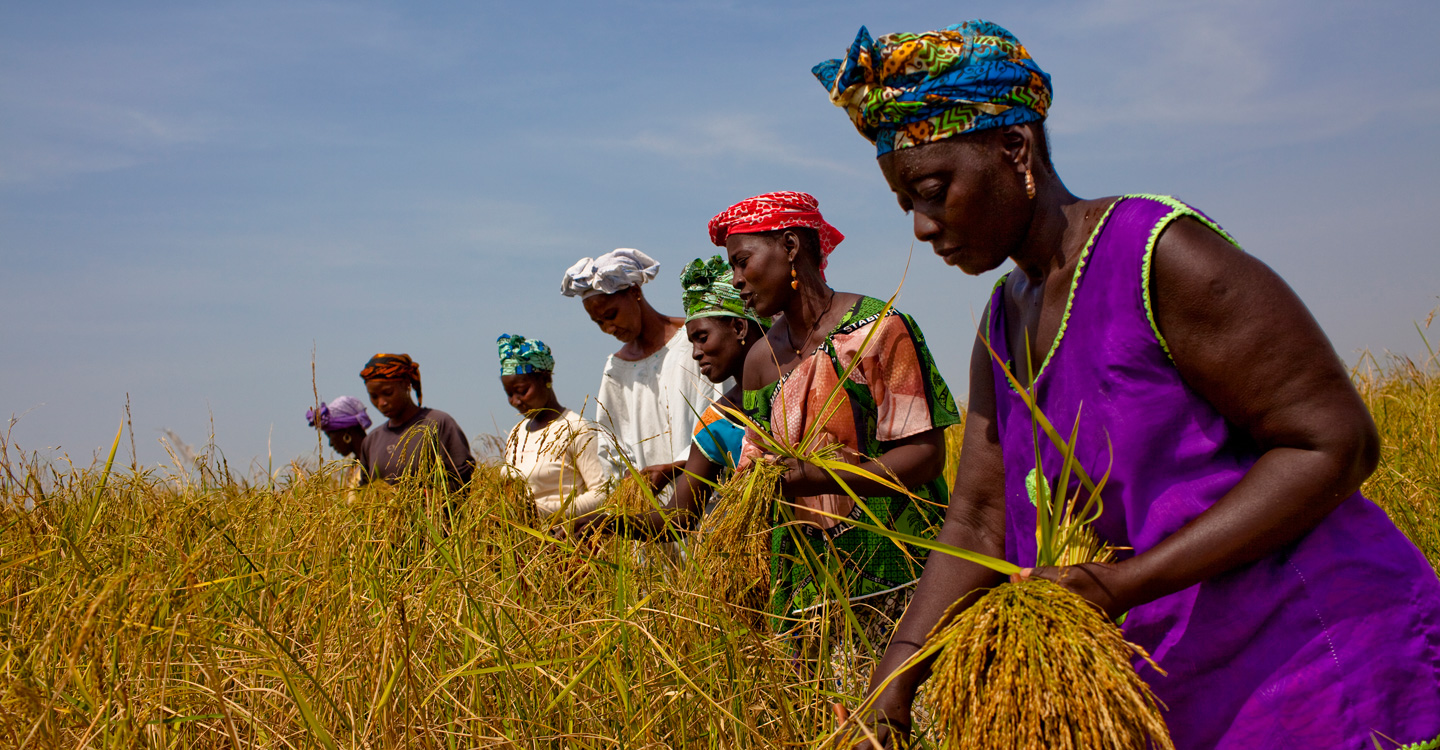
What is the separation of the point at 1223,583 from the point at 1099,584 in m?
0.20

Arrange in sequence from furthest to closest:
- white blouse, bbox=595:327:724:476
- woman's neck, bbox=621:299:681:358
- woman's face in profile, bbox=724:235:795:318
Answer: woman's neck, bbox=621:299:681:358 → white blouse, bbox=595:327:724:476 → woman's face in profile, bbox=724:235:795:318

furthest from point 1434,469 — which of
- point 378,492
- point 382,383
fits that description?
point 382,383

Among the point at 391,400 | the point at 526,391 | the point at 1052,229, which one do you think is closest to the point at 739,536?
the point at 1052,229

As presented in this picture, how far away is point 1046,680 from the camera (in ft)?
3.55

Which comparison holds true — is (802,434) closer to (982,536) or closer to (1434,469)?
(982,536)

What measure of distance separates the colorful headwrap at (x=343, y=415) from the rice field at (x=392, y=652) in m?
5.33

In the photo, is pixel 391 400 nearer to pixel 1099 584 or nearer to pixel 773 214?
pixel 773 214

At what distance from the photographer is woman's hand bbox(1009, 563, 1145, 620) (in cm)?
117

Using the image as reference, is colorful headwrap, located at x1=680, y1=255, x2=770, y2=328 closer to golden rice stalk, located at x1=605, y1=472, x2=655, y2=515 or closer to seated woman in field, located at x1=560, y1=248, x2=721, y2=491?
seated woman in field, located at x1=560, y1=248, x2=721, y2=491

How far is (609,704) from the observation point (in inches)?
80.4

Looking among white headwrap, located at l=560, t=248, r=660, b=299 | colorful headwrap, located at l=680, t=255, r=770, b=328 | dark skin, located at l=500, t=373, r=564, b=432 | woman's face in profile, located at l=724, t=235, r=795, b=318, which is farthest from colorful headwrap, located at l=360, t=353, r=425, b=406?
woman's face in profile, located at l=724, t=235, r=795, b=318

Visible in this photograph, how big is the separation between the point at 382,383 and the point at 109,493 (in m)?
3.38

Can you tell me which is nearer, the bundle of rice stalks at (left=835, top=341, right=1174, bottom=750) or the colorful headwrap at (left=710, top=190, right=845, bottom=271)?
the bundle of rice stalks at (left=835, top=341, right=1174, bottom=750)

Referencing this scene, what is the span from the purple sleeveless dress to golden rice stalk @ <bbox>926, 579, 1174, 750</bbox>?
18cm
